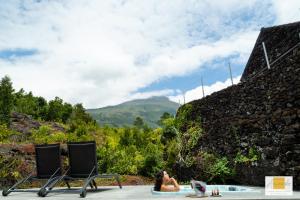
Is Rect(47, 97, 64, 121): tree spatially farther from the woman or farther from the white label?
the white label

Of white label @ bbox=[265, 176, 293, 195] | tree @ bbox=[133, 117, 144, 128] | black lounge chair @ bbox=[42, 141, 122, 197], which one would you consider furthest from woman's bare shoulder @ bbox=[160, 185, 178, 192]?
tree @ bbox=[133, 117, 144, 128]

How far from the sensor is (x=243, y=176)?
1083cm

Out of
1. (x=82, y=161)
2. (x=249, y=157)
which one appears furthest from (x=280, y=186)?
(x=82, y=161)

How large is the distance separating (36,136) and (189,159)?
35.8ft

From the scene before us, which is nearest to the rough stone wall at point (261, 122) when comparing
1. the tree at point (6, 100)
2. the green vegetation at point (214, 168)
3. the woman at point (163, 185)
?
the green vegetation at point (214, 168)

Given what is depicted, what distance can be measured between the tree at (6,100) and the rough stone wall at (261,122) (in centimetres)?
1633

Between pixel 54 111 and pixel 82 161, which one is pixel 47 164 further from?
pixel 54 111

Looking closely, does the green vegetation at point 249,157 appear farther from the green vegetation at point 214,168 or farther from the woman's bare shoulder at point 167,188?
the woman's bare shoulder at point 167,188

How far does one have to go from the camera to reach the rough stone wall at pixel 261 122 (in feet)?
32.4

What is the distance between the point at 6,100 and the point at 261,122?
27.6m

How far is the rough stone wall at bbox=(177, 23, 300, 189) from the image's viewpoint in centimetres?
989

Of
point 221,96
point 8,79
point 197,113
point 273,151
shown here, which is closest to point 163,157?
point 197,113

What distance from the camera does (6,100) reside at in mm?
33969

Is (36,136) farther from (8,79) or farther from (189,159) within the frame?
(8,79)
